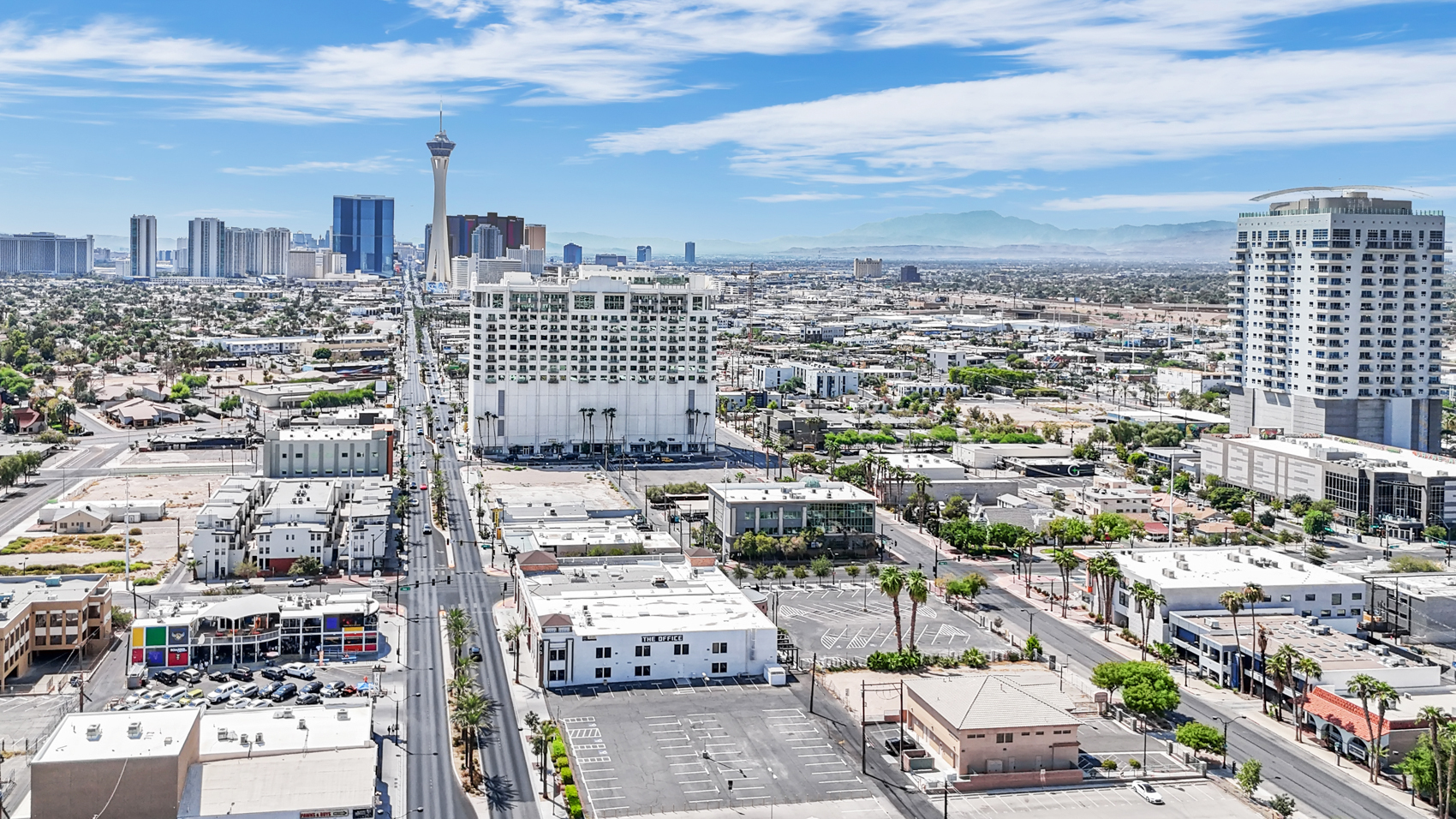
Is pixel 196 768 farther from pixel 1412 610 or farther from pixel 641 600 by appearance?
pixel 1412 610

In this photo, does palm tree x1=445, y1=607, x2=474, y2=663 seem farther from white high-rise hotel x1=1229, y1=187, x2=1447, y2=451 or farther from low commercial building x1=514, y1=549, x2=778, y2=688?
white high-rise hotel x1=1229, y1=187, x2=1447, y2=451

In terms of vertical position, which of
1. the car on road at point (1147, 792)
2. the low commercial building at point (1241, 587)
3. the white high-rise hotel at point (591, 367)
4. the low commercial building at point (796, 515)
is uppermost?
the white high-rise hotel at point (591, 367)

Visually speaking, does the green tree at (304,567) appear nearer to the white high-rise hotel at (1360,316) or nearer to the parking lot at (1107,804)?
the parking lot at (1107,804)

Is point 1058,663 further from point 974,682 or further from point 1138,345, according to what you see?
point 1138,345

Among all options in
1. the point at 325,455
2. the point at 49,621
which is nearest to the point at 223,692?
the point at 49,621

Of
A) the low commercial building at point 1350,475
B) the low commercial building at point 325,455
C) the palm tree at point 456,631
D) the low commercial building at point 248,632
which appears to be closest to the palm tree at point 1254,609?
the low commercial building at point 1350,475

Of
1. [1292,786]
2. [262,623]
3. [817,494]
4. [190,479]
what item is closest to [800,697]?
[1292,786]
